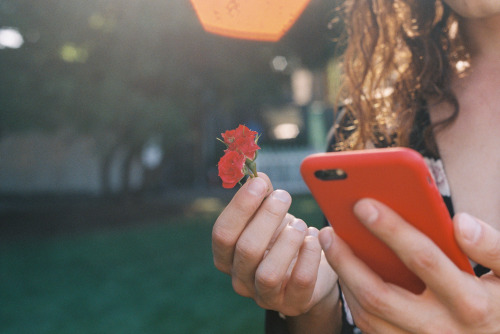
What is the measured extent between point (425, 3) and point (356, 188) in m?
1.30

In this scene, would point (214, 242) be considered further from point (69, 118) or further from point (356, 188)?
point (69, 118)

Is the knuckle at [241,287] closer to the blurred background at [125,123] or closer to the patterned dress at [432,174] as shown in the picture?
the patterned dress at [432,174]

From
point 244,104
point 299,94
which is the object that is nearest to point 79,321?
point 244,104

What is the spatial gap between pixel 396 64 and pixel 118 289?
4.94m

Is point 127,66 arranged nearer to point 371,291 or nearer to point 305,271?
point 305,271

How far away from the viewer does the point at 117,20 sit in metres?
8.52

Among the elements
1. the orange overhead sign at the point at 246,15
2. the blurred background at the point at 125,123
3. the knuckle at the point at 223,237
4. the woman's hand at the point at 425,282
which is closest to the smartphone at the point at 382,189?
the woman's hand at the point at 425,282

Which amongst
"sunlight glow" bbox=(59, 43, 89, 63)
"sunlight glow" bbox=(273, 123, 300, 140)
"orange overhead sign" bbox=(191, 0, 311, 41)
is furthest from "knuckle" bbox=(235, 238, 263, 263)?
"sunlight glow" bbox=(273, 123, 300, 140)

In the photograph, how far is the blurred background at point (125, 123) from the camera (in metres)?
5.04

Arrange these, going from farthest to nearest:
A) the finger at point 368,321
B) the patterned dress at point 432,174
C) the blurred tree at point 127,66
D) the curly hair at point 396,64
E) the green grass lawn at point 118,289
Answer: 1. the blurred tree at point 127,66
2. the green grass lawn at point 118,289
3. the curly hair at point 396,64
4. the patterned dress at point 432,174
5. the finger at point 368,321

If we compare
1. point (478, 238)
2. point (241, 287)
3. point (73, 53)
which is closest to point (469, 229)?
point (478, 238)

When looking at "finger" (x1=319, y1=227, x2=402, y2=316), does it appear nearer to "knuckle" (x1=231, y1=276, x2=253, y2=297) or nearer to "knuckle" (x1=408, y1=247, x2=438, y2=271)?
"knuckle" (x1=408, y1=247, x2=438, y2=271)

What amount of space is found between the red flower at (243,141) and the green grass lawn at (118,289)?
3.81 metres

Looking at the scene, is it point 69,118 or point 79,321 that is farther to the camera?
point 69,118
